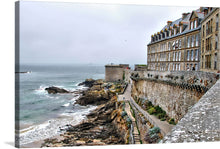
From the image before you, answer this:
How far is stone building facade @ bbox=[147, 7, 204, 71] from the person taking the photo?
1472cm

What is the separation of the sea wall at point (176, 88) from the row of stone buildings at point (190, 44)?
1.47 m

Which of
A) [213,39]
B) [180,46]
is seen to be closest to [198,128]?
[213,39]

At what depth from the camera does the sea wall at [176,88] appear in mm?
7474

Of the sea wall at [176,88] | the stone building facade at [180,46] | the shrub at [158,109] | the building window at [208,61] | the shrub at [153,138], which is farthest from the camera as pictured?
the stone building facade at [180,46]

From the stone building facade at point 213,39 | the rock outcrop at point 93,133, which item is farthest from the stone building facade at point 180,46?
the rock outcrop at point 93,133

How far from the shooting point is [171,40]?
18203 millimetres

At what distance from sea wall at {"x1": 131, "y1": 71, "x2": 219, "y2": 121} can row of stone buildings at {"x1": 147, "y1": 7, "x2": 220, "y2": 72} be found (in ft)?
4.82

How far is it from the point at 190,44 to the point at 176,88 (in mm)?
6794

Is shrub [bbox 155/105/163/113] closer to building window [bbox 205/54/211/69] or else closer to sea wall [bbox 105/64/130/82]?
building window [bbox 205/54/211/69]

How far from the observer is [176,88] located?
32.4 ft

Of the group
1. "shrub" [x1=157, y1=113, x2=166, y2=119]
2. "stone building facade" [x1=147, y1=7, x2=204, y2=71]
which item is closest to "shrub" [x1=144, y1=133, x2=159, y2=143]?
"shrub" [x1=157, y1=113, x2=166, y2=119]

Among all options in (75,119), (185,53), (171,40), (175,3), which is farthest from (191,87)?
(75,119)

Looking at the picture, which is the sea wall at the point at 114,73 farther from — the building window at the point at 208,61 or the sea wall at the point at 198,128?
the sea wall at the point at 198,128

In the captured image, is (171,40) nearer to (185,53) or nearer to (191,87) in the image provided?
(185,53)
